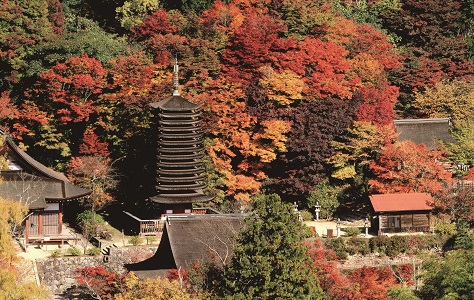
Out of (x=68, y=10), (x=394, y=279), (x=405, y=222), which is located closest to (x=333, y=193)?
(x=405, y=222)

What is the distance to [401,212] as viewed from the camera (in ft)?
233

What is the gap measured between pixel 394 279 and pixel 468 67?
70.7 feet

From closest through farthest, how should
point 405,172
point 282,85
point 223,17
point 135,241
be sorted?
point 135,241 → point 405,172 → point 282,85 → point 223,17

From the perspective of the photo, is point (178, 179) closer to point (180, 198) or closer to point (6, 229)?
point (180, 198)

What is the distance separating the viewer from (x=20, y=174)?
6850cm

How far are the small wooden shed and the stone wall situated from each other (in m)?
10.9

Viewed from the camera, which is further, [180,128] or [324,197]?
[324,197]

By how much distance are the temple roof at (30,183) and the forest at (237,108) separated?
2.36 m

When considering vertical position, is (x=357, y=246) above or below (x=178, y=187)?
below

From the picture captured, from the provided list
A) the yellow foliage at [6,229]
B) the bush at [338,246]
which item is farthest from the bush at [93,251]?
the yellow foliage at [6,229]

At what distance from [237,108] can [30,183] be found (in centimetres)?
1159

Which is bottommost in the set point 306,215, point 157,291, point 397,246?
point 157,291

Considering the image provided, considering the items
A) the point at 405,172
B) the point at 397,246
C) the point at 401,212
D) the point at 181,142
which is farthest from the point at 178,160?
the point at 405,172

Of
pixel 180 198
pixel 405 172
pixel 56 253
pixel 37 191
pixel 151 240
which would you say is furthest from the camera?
pixel 405 172
